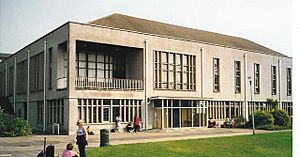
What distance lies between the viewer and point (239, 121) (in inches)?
243

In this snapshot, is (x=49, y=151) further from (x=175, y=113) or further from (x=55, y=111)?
(x=175, y=113)

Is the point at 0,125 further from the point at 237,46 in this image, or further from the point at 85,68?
the point at 237,46

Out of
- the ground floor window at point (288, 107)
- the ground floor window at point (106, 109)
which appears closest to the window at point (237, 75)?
the ground floor window at point (288, 107)

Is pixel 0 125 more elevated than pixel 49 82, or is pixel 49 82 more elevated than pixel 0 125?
pixel 49 82

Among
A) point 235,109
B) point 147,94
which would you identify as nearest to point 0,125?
point 235,109

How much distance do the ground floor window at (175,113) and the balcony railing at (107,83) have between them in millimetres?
730

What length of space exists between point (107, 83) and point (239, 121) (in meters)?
4.24

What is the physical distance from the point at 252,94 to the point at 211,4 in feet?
4.71

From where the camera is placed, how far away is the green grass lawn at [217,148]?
4797 millimetres

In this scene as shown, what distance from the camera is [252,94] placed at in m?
5.84

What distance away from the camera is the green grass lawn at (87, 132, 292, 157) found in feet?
15.7

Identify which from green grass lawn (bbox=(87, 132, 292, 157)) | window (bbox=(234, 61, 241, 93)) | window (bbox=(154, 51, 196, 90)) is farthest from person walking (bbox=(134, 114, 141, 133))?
window (bbox=(234, 61, 241, 93))

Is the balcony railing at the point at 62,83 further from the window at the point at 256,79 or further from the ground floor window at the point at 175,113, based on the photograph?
the ground floor window at the point at 175,113

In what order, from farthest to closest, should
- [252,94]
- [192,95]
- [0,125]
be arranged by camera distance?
[192,95], [0,125], [252,94]
